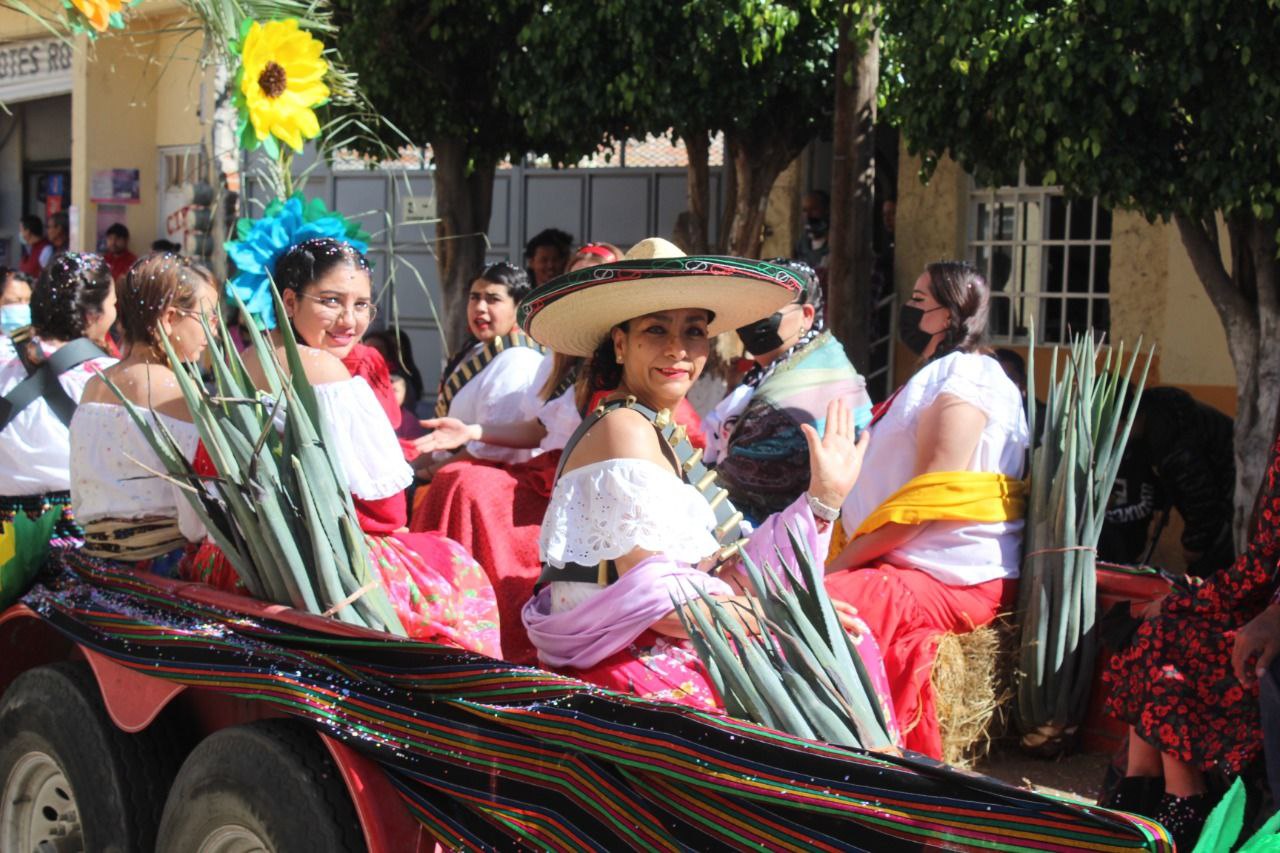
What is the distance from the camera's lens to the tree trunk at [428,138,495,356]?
1097cm

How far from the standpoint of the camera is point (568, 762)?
2.62m

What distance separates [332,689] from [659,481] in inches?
32.0

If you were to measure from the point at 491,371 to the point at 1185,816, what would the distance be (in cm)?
350

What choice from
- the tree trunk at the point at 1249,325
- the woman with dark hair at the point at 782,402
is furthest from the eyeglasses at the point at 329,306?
Result: the tree trunk at the point at 1249,325

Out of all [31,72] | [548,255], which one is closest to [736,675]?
[548,255]

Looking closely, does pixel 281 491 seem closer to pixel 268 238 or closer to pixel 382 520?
pixel 382 520

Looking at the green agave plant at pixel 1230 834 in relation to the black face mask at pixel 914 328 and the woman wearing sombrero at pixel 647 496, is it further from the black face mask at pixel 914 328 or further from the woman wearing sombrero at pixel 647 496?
the black face mask at pixel 914 328

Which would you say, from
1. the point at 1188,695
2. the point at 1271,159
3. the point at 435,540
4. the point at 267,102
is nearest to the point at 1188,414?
the point at 1271,159

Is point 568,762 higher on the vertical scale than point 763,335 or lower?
lower

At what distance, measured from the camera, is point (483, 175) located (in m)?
11.6

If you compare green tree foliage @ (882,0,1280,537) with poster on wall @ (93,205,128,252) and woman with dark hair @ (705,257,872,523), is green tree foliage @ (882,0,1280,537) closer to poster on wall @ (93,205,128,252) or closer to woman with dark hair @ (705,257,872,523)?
woman with dark hair @ (705,257,872,523)

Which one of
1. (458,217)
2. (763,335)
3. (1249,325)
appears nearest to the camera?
(763,335)

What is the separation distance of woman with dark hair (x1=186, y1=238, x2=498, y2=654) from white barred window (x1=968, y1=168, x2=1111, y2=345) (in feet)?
23.9

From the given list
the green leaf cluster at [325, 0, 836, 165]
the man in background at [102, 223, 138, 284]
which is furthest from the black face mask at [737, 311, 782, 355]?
the man in background at [102, 223, 138, 284]
